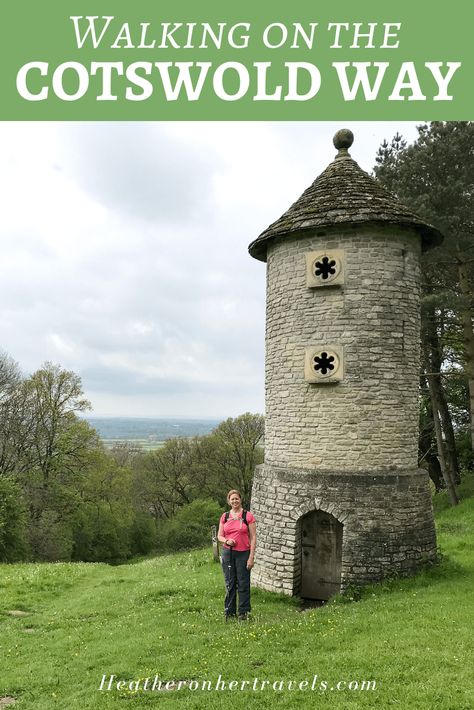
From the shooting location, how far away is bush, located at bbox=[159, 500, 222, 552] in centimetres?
3191

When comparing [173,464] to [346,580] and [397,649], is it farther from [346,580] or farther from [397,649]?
[397,649]

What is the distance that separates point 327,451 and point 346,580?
2411 millimetres

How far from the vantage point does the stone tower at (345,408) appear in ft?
31.3

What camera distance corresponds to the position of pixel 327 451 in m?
9.88

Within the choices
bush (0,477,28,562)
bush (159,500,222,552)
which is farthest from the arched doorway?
bush (159,500,222,552)

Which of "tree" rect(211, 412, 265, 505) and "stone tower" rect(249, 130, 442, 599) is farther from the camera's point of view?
"tree" rect(211, 412, 265, 505)

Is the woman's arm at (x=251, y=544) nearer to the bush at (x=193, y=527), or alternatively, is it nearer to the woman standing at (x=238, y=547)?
the woman standing at (x=238, y=547)

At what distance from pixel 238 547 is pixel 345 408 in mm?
3567

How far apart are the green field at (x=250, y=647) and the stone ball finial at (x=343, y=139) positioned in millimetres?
9754

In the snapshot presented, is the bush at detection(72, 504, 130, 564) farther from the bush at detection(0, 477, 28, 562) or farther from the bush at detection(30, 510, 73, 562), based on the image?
the bush at detection(0, 477, 28, 562)

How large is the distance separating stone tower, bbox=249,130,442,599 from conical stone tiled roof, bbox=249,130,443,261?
4 centimetres

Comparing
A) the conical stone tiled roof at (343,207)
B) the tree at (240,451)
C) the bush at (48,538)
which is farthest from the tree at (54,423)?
the conical stone tiled roof at (343,207)

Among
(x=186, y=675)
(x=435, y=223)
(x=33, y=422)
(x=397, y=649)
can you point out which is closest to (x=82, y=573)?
(x=186, y=675)

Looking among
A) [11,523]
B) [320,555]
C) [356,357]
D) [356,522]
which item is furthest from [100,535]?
[356,357]
